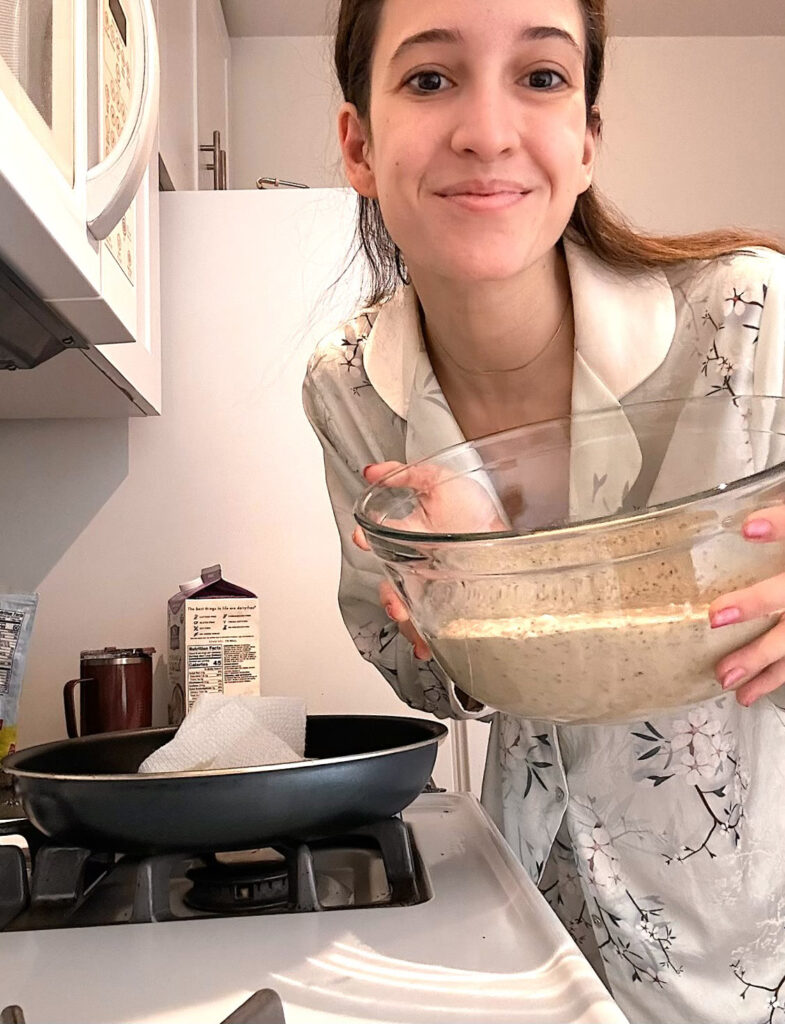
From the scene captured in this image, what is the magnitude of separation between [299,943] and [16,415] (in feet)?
3.98

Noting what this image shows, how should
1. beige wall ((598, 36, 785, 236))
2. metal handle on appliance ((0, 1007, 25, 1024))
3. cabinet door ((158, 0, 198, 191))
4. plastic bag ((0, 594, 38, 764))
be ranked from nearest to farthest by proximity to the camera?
metal handle on appliance ((0, 1007, 25, 1024)) → plastic bag ((0, 594, 38, 764)) → cabinet door ((158, 0, 198, 191)) → beige wall ((598, 36, 785, 236))

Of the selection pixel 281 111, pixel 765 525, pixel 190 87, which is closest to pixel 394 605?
pixel 765 525

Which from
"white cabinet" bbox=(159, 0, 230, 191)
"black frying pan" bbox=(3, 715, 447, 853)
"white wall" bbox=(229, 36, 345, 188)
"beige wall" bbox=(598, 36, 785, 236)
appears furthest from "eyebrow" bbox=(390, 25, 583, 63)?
"beige wall" bbox=(598, 36, 785, 236)

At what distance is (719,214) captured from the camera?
8.30 ft

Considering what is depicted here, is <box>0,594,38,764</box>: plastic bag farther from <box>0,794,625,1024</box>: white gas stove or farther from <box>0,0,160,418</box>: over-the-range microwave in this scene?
<box>0,794,625,1024</box>: white gas stove

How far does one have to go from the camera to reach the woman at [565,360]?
690 mm

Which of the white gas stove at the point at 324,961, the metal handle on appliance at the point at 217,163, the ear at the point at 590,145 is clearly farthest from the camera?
the metal handle on appliance at the point at 217,163

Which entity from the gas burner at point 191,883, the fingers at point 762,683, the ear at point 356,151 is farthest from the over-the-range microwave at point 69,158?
the fingers at point 762,683

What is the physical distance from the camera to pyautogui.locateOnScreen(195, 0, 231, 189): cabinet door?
6.22 ft

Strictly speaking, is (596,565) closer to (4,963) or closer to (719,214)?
(4,963)

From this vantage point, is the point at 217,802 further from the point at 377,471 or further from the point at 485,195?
the point at 485,195

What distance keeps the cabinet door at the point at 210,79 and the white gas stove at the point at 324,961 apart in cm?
158

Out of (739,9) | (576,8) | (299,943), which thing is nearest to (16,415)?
(576,8)

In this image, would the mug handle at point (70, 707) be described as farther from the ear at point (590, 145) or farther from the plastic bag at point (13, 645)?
the ear at point (590, 145)
